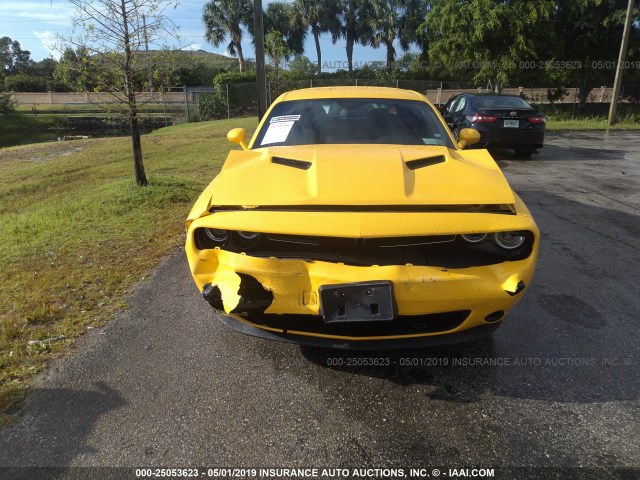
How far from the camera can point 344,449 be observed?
2281 mm

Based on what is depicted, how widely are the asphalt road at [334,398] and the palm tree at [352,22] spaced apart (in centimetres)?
5301

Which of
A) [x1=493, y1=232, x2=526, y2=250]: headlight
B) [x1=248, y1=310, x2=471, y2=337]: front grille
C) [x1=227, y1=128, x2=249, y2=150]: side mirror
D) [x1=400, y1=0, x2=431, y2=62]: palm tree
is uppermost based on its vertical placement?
[x1=400, y1=0, x2=431, y2=62]: palm tree

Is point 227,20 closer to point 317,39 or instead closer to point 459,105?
point 317,39

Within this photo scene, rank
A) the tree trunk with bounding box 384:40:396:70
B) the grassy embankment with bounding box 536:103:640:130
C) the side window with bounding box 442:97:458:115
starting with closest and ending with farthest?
the side window with bounding box 442:97:458:115 < the grassy embankment with bounding box 536:103:640:130 < the tree trunk with bounding box 384:40:396:70

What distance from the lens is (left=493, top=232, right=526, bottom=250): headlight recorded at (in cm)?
261

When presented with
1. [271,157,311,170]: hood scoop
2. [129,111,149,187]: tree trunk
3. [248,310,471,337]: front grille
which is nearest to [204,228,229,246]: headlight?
[248,310,471,337]: front grille

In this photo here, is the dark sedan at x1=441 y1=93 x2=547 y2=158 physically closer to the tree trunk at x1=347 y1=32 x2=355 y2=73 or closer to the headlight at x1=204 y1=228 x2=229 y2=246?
the headlight at x1=204 y1=228 x2=229 y2=246

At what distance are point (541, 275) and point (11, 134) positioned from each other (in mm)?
34450

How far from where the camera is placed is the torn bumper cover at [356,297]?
238 centimetres

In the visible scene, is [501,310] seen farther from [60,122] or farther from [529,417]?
[60,122]

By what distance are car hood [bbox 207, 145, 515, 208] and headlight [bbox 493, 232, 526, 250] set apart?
185 mm

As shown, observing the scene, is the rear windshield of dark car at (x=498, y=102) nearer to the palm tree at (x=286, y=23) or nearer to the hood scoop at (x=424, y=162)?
the hood scoop at (x=424, y=162)

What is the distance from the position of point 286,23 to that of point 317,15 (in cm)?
377

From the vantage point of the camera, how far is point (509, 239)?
2.64 metres
